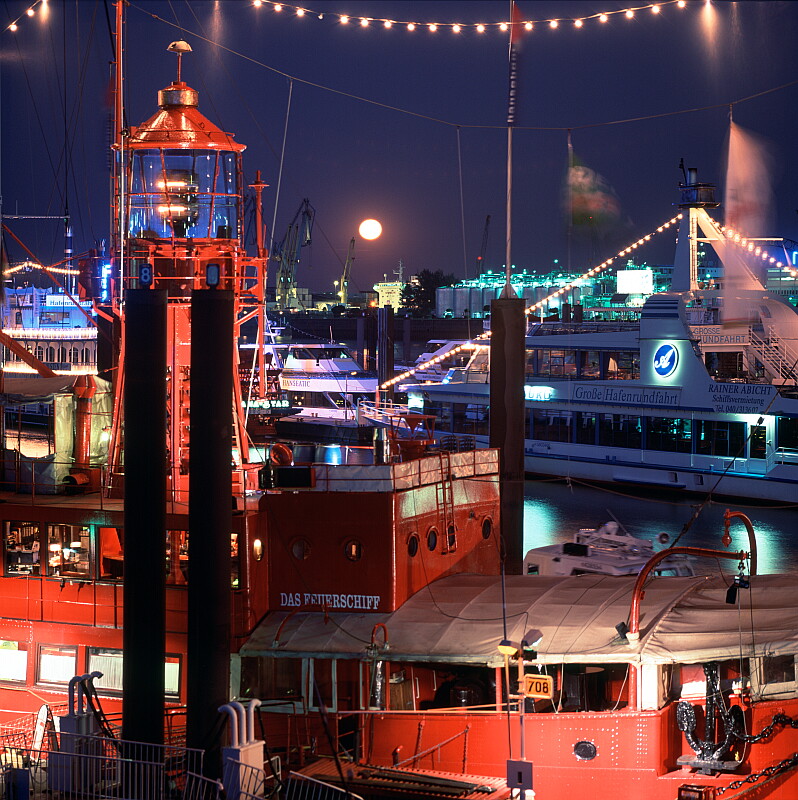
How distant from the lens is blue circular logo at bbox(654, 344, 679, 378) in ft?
146

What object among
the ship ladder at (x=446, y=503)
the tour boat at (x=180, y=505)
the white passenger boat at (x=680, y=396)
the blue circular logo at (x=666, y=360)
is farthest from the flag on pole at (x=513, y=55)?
the blue circular logo at (x=666, y=360)

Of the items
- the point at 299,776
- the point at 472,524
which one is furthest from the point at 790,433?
the point at 299,776

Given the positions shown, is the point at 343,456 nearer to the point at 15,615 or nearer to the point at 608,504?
the point at 15,615

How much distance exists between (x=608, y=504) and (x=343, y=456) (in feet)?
88.1

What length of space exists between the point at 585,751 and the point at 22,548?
28.0ft

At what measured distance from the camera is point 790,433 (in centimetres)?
4059

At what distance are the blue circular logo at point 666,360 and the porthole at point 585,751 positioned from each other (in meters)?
33.3

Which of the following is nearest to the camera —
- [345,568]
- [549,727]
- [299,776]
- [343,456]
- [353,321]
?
[299,776]

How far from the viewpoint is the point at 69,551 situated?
15.6 m

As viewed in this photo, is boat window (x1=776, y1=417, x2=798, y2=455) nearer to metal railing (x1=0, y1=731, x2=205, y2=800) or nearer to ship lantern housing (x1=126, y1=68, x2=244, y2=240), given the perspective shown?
ship lantern housing (x1=126, y1=68, x2=244, y2=240)

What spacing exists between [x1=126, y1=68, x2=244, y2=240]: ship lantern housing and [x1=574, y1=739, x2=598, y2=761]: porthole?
8.47 m

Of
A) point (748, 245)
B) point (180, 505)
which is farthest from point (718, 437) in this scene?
point (180, 505)

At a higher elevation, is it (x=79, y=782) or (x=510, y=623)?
(x=510, y=623)

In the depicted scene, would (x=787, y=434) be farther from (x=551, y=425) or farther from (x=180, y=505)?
(x=180, y=505)
